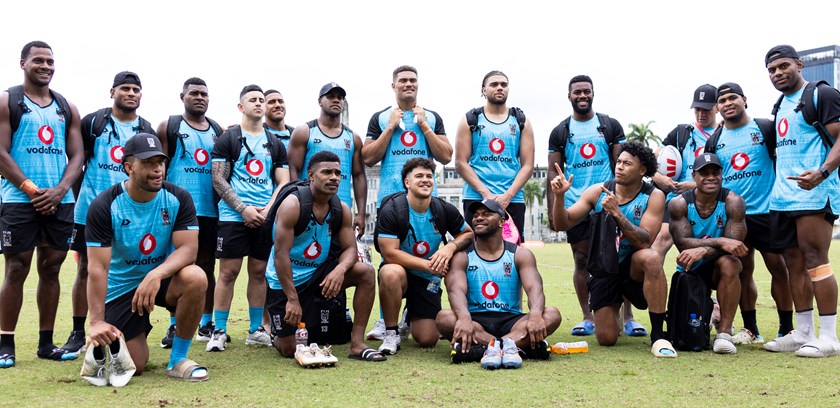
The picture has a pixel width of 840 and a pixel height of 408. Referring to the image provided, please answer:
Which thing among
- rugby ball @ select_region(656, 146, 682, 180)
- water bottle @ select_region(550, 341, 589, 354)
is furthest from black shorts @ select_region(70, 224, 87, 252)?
rugby ball @ select_region(656, 146, 682, 180)

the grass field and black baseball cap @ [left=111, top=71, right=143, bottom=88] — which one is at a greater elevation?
black baseball cap @ [left=111, top=71, right=143, bottom=88]

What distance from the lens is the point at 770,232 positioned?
7.62 m

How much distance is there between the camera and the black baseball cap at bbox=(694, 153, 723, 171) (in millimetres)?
7625

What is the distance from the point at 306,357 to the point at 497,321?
1884mm

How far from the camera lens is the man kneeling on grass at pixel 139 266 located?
5910 mm

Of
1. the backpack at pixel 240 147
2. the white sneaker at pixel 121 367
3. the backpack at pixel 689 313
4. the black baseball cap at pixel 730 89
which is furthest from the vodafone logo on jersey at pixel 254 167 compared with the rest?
the black baseball cap at pixel 730 89

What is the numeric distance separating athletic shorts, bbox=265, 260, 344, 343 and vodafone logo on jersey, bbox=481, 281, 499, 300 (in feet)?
5.11

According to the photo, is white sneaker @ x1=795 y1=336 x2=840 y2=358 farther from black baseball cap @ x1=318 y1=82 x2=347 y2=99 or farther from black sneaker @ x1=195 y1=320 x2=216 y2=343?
black sneaker @ x1=195 y1=320 x2=216 y2=343

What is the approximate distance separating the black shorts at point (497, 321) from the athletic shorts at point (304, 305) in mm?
1601

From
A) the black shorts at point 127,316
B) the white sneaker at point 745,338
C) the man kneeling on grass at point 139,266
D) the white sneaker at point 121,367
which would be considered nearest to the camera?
the white sneaker at point 121,367

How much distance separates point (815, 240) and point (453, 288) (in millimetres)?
3598

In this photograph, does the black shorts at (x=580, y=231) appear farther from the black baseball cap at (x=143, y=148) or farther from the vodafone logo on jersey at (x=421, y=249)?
the black baseball cap at (x=143, y=148)

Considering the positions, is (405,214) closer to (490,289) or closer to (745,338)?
(490,289)

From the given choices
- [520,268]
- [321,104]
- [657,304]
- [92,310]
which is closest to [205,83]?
[321,104]
